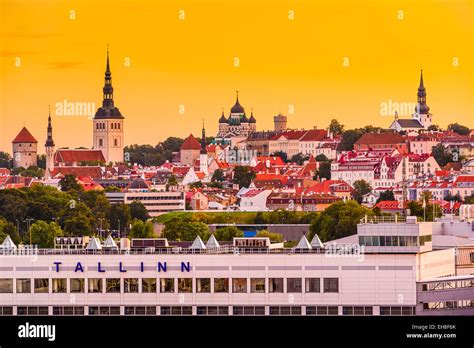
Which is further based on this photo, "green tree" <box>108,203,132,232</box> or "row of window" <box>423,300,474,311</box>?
"green tree" <box>108,203,132,232</box>

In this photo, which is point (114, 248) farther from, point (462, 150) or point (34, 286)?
point (462, 150)

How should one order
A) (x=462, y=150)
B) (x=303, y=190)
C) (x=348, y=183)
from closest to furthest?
1. (x=303, y=190)
2. (x=348, y=183)
3. (x=462, y=150)

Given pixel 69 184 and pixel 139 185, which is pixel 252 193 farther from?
pixel 69 184

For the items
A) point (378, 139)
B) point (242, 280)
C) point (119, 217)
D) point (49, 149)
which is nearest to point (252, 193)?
point (378, 139)

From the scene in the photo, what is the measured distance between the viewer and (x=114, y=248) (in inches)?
2375

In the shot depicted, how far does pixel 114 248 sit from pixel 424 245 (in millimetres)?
7915

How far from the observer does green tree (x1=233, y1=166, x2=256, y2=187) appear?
590 feet

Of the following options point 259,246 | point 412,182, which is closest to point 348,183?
point 412,182

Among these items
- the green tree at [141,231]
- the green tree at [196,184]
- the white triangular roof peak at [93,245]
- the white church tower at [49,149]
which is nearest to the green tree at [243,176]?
the green tree at [196,184]

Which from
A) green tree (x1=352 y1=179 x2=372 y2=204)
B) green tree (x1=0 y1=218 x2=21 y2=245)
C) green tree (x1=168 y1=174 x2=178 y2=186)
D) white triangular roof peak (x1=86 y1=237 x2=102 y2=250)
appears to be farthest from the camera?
green tree (x1=168 y1=174 x2=178 y2=186)

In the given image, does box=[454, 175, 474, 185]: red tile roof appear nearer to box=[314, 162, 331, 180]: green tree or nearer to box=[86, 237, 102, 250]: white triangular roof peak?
box=[314, 162, 331, 180]: green tree

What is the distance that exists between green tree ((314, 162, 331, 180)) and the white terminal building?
403ft

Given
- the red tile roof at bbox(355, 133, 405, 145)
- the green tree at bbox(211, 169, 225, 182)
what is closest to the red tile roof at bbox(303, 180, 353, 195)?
the green tree at bbox(211, 169, 225, 182)

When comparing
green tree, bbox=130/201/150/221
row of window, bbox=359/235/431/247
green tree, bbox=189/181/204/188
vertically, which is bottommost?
green tree, bbox=130/201/150/221
